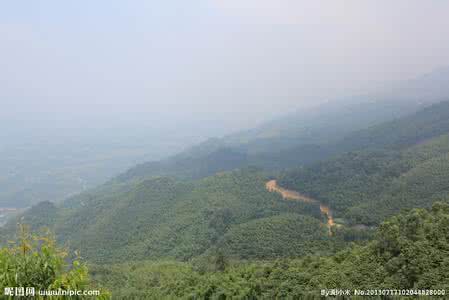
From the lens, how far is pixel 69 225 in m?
55.5

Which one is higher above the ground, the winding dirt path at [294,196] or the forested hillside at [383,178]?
the forested hillside at [383,178]

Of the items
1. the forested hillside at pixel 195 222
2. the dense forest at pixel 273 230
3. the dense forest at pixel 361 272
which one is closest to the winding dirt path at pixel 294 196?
the dense forest at pixel 273 230

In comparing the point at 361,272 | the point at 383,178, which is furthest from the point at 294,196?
the point at 361,272

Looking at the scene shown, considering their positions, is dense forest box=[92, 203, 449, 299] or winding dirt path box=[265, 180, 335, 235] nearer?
dense forest box=[92, 203, 449, 299]

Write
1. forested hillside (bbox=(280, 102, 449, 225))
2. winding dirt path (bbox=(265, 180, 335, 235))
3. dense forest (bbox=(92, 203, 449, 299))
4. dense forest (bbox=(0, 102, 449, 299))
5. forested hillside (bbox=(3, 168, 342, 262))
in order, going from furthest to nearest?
winding dirt path (bbox=(265, 180, 335, 235)), forested hillside (bbox=(280, 102, 449, 225)), forested hillside (bbox=(3, 168, 342, 262)), dense forest (bbox=(0, 102, 449, 299)), dense forest (bbox=(92, 203, 449, 299))

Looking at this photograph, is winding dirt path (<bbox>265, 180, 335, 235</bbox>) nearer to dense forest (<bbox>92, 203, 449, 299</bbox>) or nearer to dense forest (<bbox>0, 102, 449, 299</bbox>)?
dense forest (<bbox>0, 102, 449, 299</bbox>)

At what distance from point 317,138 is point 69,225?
84.1m

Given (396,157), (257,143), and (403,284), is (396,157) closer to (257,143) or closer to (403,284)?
(403,284)

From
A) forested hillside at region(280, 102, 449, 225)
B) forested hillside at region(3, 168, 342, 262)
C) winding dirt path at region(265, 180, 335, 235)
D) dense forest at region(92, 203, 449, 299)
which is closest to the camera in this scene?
dense forest at region(92, 203, 449, 299)

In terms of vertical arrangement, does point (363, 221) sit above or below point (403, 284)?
below

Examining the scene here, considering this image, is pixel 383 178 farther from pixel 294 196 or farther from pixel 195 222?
pixel 195 222

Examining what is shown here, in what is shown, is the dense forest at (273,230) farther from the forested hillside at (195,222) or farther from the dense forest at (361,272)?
the forested hillside at (195,222)

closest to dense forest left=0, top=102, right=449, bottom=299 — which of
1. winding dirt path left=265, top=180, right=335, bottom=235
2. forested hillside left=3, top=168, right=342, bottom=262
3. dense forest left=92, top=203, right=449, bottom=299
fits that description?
dense forest left=92, top=203, right=449, bottom=299

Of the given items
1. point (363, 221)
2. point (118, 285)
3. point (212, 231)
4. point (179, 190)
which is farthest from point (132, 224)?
point (363, 221)
